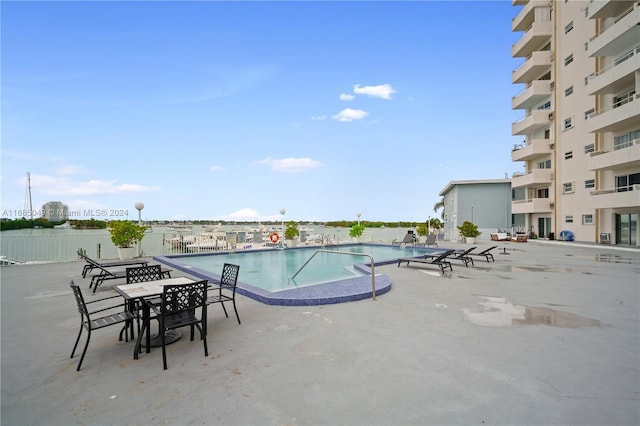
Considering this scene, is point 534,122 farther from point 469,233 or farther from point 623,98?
point 469,233

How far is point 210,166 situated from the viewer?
32.7 meters

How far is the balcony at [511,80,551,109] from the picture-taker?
80.4ft

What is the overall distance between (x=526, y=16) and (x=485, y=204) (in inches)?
691

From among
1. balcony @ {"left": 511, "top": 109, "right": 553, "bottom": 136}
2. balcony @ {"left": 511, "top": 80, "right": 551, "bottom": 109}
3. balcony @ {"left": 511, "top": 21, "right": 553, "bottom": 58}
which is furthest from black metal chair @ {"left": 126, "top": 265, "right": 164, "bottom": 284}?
balcony @ {"left": 511, "top": 21, "right": 553, "bottom": 58}

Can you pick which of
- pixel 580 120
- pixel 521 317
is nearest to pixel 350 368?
pixel 521 317

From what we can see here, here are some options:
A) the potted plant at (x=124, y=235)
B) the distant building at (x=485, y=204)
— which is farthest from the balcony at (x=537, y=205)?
the potted plant at (x=124, y=235)

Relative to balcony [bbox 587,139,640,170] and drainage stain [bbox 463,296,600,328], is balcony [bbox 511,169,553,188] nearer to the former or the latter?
balcony [bbox 587,139,640,170]

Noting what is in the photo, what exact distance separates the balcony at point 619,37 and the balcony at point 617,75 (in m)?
0.68

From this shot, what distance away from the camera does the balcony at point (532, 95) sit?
965 inches

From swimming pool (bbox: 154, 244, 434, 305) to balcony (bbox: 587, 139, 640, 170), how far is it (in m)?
12.8

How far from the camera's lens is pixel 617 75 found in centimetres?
1720

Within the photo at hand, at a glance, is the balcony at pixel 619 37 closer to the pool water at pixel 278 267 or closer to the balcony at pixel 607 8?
the balcony at pixel 607 8

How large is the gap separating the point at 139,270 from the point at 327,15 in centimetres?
1988

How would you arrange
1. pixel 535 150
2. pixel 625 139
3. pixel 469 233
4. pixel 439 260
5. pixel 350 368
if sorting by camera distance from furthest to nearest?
pixel 535 150, pixel 469 233, pixel 625 139, pixel 439 260, pixel 350 368
